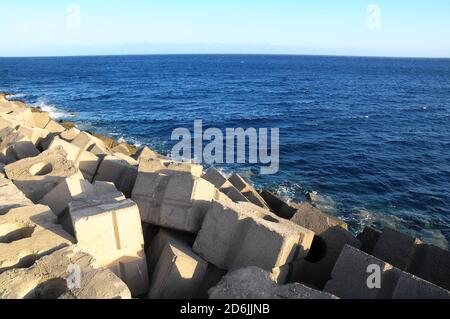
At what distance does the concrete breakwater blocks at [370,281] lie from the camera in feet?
13.5

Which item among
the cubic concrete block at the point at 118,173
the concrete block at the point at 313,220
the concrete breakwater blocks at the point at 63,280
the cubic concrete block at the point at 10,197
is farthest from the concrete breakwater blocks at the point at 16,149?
the concrete block at the point at 313,220

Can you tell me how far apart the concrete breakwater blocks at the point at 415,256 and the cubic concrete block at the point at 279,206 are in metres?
2.01

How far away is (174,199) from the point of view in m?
5.62

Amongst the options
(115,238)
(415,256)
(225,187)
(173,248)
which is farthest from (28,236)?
(415,256)

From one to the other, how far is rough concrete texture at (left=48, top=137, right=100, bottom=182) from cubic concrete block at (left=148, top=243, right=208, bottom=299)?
346 cm

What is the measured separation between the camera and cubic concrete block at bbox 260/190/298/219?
7885 mm

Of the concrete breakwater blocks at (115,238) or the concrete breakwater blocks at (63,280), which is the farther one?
the concrete breakwater blocks at (115,238)

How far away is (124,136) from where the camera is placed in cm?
2084

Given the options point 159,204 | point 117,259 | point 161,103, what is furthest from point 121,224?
point 161,103

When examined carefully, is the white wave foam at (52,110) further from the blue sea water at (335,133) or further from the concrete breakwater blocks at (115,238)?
the concrete breakwater blocks at (115,238)

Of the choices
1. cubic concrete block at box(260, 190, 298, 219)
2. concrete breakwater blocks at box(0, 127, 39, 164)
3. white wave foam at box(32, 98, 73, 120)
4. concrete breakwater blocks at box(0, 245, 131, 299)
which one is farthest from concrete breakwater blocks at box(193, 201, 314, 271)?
white wave foam at box(32, 98, 73, 120)

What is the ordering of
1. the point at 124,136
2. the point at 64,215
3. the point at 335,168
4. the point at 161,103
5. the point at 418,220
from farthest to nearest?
the point at 161,103 < the point at 124,136 < the point at 335,168 < the point at 418,220 < the point at 64,215

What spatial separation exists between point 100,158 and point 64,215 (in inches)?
97.6
